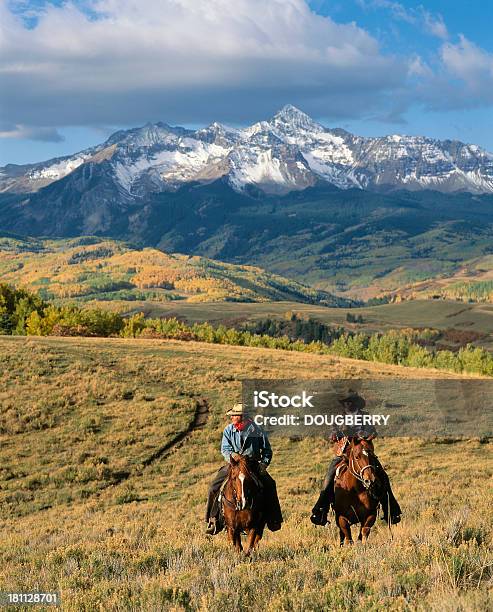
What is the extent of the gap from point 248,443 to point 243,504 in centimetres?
174

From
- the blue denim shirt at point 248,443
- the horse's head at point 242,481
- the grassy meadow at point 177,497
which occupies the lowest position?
the grassy meadow at point 177,497

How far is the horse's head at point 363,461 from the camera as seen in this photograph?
594 inches

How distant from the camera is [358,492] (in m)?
15.6

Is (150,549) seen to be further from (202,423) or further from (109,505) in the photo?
(202,423)

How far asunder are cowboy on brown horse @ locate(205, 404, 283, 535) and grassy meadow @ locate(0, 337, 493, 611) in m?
0.64

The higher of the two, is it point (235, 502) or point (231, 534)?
point (235, 502)

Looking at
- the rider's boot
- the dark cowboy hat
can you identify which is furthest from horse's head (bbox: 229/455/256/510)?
the dark cowboy hat

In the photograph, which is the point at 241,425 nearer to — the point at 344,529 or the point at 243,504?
the point at 243,504

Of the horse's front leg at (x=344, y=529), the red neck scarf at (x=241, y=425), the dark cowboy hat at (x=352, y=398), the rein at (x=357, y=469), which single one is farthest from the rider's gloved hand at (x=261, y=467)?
the dark cowboy hat at (x=352, y=398)

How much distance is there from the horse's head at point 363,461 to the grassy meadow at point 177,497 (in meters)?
1.31

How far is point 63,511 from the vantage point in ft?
96.4

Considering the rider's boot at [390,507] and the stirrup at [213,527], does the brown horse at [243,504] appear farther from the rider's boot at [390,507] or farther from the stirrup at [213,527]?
the rider's boot at [390,507]

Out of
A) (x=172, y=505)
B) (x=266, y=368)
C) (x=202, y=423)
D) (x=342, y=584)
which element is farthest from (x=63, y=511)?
(x=266, y=368)

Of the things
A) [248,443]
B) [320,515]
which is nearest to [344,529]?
[320,515]
